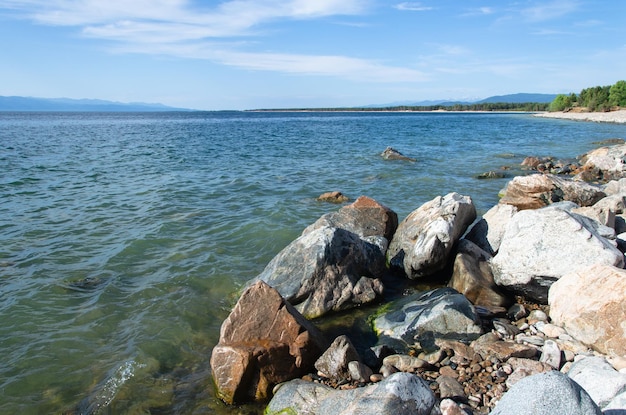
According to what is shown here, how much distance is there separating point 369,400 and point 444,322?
2.80m

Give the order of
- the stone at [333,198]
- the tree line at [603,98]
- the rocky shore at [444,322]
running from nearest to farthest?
the rocky shore at [444,322]
the stone at [333,198]
the tree line at [603,98]

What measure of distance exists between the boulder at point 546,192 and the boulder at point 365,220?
404cm

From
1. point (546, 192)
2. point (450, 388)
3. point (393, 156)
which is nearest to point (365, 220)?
point (450, 388)

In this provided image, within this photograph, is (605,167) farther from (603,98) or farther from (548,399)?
(603,98)

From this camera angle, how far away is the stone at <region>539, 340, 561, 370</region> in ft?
18.3

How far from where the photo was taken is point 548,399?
3.56 metres

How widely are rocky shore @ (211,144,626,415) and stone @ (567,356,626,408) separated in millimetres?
15

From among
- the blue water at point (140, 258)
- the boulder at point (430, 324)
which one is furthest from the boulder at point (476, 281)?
the blue water at point (140, 258)

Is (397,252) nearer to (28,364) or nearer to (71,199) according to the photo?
(28,364)

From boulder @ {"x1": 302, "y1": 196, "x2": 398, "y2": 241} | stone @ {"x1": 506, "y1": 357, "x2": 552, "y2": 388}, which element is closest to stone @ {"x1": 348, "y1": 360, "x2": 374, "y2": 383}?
stone @ {"x1": 506, "y1": 357, "x2": 552, "y2": 388}

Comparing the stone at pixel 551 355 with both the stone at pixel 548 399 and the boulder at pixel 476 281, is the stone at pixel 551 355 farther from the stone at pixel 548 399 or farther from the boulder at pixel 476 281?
the stone at pixel 548 399

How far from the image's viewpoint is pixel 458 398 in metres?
5.04

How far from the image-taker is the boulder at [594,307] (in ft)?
18.5

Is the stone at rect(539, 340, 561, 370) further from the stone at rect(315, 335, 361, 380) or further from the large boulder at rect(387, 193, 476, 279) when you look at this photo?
the large boulder at rect(387, 193, 476, 279)
